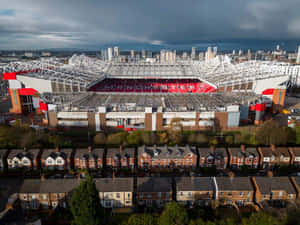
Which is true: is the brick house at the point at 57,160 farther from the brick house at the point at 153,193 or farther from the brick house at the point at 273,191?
the brick house at the point at 273,191

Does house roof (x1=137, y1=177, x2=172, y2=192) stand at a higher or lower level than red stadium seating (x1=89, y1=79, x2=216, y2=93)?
lower

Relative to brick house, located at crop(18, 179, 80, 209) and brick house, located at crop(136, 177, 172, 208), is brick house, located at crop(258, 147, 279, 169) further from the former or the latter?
brick house, located at crop(18, 179, 80, 209)

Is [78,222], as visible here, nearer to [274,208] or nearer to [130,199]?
[130,199]

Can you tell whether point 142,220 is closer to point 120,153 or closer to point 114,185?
point 114,185

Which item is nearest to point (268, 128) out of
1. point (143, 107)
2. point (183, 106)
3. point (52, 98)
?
point (183, 106)

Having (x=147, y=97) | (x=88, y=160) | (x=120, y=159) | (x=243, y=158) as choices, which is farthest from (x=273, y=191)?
(x=147, y=97)

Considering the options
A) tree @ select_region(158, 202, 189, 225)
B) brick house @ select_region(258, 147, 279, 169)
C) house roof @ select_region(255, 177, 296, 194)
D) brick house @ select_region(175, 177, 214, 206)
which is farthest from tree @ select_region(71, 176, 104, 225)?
brick house @ select_region(258, 147, 279, 169)

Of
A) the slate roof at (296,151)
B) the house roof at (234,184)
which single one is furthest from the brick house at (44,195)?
the slate roof at (296,151)
